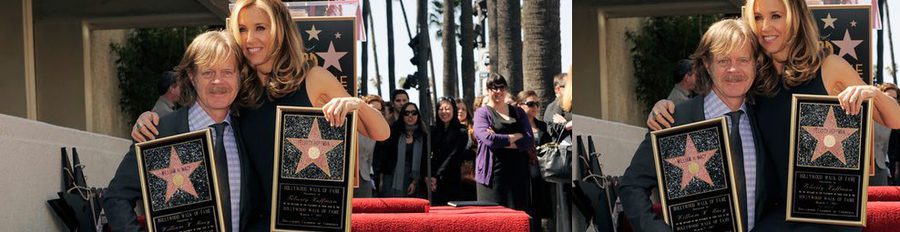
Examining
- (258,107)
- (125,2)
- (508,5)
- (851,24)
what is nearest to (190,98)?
(258,107)

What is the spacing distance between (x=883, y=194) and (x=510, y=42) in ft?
50.6

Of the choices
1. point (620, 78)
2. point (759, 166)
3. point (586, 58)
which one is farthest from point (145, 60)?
point (759, 166)

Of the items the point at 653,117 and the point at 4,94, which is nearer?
the point at 653,117

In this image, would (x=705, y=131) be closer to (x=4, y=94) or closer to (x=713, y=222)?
(x=713, y=222)

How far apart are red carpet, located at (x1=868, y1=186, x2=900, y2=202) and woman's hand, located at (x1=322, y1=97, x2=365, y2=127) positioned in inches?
143

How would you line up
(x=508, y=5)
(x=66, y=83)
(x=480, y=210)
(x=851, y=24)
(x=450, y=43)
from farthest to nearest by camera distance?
(x=450, y=43) → (x=508, y=5) → (x=480, y=210) → (x=66, y=83) → (x=851, y=24)

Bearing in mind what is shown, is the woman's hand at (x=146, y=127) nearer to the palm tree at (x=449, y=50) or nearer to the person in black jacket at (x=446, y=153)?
the person in black jacket at (x=446, y=153)

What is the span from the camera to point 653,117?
18.3 ft

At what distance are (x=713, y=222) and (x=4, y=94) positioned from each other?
362cm

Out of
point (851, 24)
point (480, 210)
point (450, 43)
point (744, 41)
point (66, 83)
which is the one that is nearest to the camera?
point (744, 41)

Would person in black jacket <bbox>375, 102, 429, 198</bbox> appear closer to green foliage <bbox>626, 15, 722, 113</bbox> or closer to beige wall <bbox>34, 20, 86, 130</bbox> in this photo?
beige wall <bbox>34, 20, 86, 130</bbox>

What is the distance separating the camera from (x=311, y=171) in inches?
219

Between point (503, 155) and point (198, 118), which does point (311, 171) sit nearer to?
point (198, 118)

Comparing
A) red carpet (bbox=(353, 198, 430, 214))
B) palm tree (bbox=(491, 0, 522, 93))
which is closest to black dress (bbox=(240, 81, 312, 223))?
red carpet (bbox=(353, 198, 430, 214))
